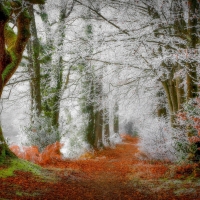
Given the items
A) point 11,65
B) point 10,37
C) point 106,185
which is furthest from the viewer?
point 10,37

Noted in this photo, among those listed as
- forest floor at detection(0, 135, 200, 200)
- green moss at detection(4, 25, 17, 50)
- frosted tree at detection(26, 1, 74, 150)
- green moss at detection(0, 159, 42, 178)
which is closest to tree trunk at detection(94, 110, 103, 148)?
frosted tree at detection(26, 1, 74, 150)

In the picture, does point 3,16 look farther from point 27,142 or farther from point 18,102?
point 18,102

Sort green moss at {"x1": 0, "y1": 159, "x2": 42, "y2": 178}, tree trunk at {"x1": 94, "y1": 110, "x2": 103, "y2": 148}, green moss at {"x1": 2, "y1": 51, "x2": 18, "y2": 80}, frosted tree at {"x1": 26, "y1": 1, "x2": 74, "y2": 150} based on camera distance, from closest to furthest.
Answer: green moss at {"x1": 0, "y1": 159, "x2": 42, "y2": 178}, green moss at {"x1": 2, "y1": 51, "x2": 18, "y2": 80}, frosted tree at {"x1": 26, "y1": 1, "x2": 74, "y2": 150}, tree trunk at {"x1": 94, "y1": 110, "x2": 103, "y2": 148}

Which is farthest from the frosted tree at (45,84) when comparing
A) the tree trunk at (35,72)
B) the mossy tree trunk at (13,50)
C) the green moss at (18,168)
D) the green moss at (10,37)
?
the green moss at (18,168)

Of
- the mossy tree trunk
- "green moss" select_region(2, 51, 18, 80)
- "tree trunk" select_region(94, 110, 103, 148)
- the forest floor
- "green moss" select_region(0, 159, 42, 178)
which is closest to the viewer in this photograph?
the forest floor

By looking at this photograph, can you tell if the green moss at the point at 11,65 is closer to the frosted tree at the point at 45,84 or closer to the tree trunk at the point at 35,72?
the frosted tree at the point at 45,84

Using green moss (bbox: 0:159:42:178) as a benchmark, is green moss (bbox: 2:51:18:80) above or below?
above

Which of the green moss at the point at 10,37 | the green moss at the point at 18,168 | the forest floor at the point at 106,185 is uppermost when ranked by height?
the green moss at the point at 10,37

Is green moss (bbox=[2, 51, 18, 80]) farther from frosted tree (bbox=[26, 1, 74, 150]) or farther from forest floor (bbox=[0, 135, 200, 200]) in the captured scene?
forest floor (bbox=[0, 135, 200, 200])

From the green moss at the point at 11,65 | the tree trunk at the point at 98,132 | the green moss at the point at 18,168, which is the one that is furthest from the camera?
the tree trunk at the point at 98,132

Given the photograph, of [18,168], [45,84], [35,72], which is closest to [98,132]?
[45,84]

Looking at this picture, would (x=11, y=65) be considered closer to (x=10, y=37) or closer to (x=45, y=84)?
(x=10, y=37)

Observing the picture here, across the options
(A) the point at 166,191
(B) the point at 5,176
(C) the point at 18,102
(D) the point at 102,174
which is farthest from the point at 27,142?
(A) the point at 166,191

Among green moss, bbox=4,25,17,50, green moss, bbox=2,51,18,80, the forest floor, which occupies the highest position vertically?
green moss, bbox=4,25,17,50
